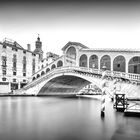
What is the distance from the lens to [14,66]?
22.6 meters

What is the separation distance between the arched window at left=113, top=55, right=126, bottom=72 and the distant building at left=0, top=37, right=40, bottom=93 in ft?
48.7

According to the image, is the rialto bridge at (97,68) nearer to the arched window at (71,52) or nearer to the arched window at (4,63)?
the arched window at (71,52)

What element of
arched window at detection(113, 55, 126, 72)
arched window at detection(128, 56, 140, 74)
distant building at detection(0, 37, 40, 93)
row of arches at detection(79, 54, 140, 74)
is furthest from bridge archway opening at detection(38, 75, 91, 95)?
distant building at detection(0, 37, 40, 93)

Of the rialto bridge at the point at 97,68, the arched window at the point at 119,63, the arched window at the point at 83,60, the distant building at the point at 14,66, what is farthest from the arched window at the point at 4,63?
the arched window at the point at 119,63

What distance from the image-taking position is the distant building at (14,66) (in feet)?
68.2

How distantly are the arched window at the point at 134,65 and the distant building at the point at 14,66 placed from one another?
53.1 ft

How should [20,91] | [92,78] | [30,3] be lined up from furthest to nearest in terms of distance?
[20,91] < [92,78] < [30,3]

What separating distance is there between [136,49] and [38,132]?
40.2ft

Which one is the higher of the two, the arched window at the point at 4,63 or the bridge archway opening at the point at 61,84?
the arched window at the point at 4,63

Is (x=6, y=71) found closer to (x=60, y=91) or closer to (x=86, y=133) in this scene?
(x=60, y=91)

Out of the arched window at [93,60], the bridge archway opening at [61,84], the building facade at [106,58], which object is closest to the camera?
the building facade at [106,58]

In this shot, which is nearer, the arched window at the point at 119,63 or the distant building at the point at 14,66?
the arched window at the point at 119,63

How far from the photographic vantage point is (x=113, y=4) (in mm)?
2984

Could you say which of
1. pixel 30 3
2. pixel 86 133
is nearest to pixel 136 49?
pixel 86 133
